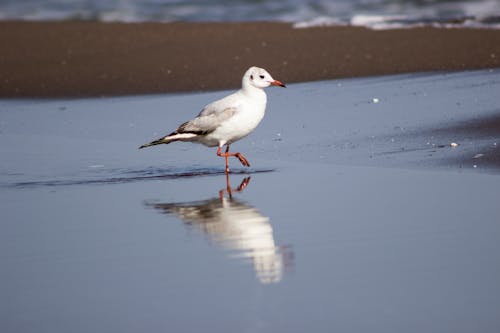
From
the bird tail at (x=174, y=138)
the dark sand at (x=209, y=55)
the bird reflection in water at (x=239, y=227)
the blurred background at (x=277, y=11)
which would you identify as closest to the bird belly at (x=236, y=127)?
the bird tail at (x=174, y=138)

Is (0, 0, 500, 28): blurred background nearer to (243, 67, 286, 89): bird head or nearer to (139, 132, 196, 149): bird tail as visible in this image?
(243, 67, 286, 89): bird head

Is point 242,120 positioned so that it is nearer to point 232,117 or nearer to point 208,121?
point 232,117

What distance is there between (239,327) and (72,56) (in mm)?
13185

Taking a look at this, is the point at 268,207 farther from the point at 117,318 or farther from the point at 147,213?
the point at 117,318

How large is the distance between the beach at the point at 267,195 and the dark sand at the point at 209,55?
2.4 inches

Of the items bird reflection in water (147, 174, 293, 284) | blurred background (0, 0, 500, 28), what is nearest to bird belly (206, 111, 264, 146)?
bird reflection in water (147, 174, 293, 284)

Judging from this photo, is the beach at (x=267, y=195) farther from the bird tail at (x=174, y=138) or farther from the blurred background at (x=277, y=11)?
the blurred background at (x=277, y=11)

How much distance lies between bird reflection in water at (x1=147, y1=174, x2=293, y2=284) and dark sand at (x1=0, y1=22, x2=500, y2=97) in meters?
6.55

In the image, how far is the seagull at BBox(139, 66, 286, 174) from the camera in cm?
1017

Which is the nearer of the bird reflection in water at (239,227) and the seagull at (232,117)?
the bird reflection in water at (239,227)

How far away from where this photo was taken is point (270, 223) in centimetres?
742

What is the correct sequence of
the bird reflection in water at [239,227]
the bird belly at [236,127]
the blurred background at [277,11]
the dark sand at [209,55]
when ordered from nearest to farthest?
the bird reflection in water at [239,227]
the bird belly at [236,127]
the dark sand at [209,55]
the blurred background at [277,11]

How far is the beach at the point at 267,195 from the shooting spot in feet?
18.7

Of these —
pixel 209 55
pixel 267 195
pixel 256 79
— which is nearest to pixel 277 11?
pixel 209 55
